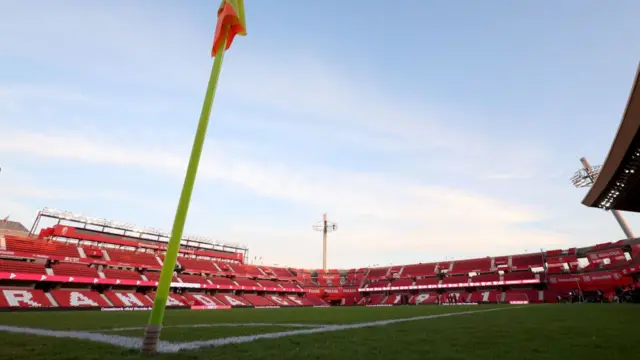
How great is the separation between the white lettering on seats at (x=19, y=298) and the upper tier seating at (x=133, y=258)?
562 inches

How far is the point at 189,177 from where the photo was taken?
724cm

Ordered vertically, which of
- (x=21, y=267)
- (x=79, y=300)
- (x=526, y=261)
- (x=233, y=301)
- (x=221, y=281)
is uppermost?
(x=526, y=261)

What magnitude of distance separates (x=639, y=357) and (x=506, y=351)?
217cm

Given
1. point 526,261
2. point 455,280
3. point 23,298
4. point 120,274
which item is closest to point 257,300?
point 120,274

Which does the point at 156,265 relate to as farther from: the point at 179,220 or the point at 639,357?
the point at 639,357

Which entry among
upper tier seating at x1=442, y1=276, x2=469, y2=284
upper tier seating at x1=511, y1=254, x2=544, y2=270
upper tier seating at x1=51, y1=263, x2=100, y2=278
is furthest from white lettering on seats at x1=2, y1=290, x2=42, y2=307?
upper tier seating at x1=511, y1=254, x2=544, y2=270

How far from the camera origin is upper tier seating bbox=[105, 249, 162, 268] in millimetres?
47594

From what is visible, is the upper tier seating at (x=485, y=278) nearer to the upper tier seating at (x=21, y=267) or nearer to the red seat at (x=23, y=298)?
the red seat at (x=23, y=298)

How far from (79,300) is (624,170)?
45917 mm

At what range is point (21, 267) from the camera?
3425cm

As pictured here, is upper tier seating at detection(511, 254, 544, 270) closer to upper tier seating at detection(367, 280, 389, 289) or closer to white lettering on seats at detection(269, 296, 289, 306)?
upper tier seating at detection(367, 280, 389, 289)

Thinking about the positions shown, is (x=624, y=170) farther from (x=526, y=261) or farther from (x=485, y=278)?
(x=526, y=261)

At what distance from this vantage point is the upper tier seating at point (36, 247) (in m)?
37.2

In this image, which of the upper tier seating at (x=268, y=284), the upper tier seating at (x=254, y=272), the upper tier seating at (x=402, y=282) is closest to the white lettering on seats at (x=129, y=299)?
the upper tier seating at (x=254, y=272)
